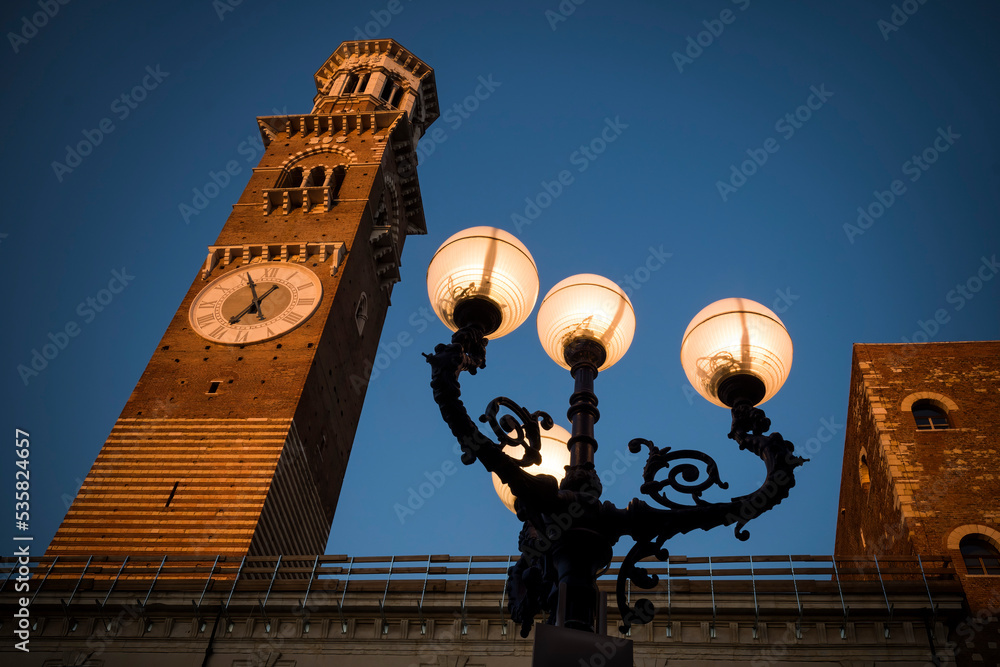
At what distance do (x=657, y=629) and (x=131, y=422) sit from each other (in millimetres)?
14400

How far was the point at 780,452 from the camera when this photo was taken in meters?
5.49

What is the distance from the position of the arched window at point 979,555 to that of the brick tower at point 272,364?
14.2 metres

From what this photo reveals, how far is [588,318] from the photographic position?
6465 mm

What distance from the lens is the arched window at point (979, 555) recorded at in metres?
15.1

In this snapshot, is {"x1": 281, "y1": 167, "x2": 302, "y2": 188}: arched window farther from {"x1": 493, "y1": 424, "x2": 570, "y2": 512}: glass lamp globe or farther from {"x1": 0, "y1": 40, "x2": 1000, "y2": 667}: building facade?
{"x1": 493, "y1": 424, "x2": 570, "y2": 512}: glass lamp globe

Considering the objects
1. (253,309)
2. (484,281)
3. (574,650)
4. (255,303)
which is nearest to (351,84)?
Answer: (255,303)

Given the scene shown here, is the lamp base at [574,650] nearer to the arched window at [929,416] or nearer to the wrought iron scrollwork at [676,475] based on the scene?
the wrought iron scrollwork at [676,475]

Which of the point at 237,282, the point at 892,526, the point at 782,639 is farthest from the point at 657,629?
the point at 237,282

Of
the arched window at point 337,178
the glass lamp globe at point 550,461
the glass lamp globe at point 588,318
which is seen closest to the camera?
the glass lamp globe at point 588,318

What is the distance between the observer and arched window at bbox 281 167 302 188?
97.0ft

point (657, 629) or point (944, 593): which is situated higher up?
point (944, 593)

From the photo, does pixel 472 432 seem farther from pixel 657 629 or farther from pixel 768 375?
pixel 657 629

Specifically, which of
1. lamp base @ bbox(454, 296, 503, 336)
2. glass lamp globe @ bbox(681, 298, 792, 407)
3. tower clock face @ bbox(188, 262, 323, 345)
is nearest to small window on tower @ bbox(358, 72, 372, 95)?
tower clock face @ bbox(188, 262, 323, 345)

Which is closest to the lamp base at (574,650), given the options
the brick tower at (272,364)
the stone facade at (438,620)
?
the stone facade at (438,620)
